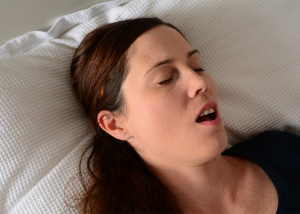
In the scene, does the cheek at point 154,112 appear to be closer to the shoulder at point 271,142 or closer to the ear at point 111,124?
the ear at point 111,124

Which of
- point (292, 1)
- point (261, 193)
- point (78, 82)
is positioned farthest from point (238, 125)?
point (78, 82)

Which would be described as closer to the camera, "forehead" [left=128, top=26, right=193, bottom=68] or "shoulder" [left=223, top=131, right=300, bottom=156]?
"forehead" [left=128, top=26, right=193, bottom=68]

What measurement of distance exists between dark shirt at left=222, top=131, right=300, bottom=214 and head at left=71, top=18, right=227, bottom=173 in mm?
390

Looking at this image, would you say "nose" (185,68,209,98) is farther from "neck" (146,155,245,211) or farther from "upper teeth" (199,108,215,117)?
"neck" (146,155,245,211)

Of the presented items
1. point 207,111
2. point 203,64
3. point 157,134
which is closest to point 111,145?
point 157,134

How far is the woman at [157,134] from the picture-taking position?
81 centimetres

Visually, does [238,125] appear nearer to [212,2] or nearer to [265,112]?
[265,112]

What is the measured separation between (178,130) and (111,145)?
37cm

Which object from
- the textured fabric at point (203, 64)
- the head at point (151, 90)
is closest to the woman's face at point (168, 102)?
the head at point (151, 90)

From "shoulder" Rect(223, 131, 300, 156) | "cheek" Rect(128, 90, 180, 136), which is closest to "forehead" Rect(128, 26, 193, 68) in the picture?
"cheek" Rect(128, 90, 180, 136)

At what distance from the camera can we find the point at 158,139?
2.75 feet

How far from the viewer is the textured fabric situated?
951mm

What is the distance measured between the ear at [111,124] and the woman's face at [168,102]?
0.08 m

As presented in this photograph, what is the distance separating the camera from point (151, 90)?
81 centimetres
